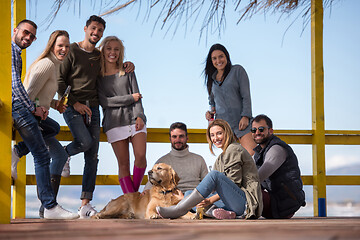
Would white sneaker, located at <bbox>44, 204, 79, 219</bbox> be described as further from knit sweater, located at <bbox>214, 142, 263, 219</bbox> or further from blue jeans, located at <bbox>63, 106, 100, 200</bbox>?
knit sweater, located at <bbox>214, 142, 263, 219</bbox>

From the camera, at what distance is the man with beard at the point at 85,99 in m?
4.11

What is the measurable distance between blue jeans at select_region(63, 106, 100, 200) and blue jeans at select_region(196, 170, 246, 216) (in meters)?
1.18

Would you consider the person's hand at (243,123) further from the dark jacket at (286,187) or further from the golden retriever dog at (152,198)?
the golden retriever dog at (152,198)

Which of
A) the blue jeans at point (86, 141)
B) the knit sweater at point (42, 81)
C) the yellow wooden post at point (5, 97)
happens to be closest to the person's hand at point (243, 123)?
the blue jeans at point (86, 141)

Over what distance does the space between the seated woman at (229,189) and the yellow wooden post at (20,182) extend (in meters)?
1.79

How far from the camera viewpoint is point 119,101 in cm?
422

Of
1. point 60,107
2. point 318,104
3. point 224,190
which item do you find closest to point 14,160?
point 60,107

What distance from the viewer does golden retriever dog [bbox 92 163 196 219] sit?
4.02 metres

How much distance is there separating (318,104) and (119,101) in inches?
85.9

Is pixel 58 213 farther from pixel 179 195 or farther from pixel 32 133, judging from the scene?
pixel 179 195

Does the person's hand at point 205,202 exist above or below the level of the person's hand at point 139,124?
below

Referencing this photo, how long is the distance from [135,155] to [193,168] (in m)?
Result: 0.51

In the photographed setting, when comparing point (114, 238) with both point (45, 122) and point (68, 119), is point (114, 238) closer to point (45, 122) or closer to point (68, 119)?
point (45, 122)

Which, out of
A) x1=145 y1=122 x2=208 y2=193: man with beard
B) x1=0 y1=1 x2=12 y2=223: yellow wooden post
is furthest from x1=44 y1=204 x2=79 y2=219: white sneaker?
x1=145 y1=122 x2=208 y2=193: man with beard
